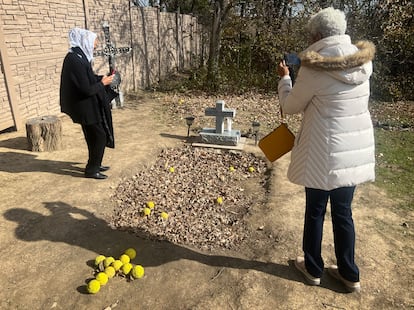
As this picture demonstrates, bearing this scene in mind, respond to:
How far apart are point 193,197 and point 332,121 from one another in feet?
8.54

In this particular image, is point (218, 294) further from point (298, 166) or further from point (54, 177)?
point (54, 177)

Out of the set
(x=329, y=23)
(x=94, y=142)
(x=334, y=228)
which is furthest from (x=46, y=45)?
(x=334, y=228)

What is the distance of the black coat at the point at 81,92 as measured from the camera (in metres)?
3.84

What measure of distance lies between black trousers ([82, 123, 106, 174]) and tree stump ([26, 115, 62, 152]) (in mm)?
1321

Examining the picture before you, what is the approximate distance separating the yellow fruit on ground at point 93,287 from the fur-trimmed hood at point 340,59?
88.1 inches

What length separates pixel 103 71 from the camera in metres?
8.95

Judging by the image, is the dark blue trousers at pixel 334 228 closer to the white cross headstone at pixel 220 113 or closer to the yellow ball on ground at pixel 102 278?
the yellow ball on ground at pixel 102 278

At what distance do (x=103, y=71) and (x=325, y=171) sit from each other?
7.92 metres

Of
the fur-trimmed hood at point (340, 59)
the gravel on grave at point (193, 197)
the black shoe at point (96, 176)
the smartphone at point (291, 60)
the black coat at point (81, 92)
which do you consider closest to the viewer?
the fur-trimmed hood at point (340, 59)

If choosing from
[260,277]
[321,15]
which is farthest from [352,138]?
[260,277]

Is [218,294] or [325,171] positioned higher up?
[325,171]

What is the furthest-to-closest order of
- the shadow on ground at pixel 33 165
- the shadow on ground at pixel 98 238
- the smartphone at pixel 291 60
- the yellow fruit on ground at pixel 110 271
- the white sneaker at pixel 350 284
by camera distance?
the shadow on ground at pixel 33 165, the shadow on ground at pixel 98 238, the yellow fruit on ground at pixel 110 271, the white sneaker at pixel 350 284, the smartphone at pixel 291 60

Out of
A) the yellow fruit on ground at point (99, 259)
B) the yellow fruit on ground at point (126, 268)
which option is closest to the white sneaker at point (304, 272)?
the yellow fruit on ground at point (126, 268)

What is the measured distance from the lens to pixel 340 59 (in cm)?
203
